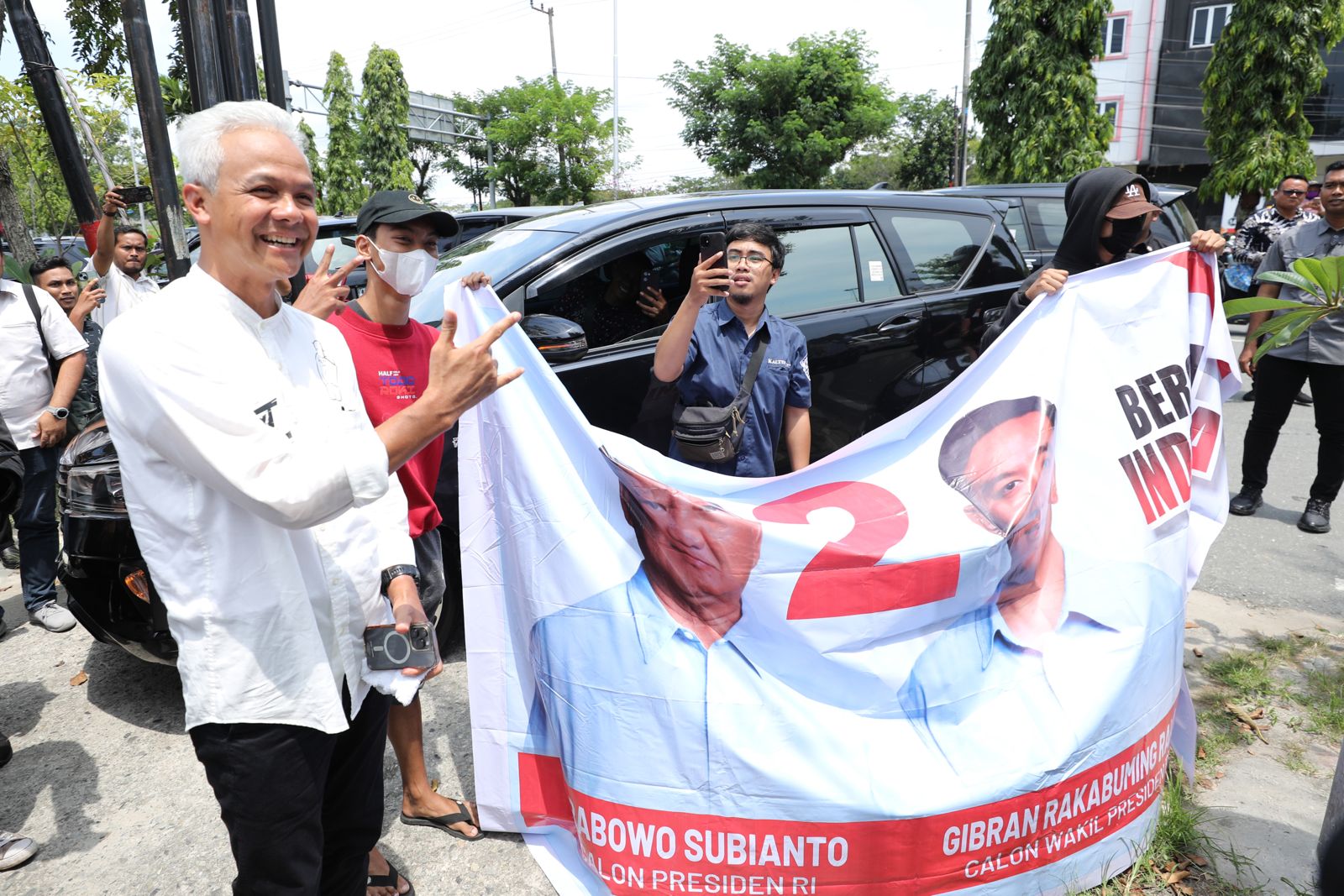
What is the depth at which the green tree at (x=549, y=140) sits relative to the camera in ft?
118

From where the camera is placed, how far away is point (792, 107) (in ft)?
111

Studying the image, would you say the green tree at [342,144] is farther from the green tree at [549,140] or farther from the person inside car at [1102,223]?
the person inside car at [1102,223]

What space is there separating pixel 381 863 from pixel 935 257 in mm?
3704

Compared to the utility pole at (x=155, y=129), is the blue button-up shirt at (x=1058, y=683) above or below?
below

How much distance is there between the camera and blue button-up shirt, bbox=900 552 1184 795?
1.98 metres

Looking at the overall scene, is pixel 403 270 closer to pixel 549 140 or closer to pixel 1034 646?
pixel 1034 646

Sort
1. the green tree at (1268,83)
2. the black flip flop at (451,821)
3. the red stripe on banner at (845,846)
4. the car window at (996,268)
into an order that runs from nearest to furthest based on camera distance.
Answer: the red stripe on banner at (845,846) → the black flip flop at (451,821) → the car window at (996,268) → the green tree at (1268,83)

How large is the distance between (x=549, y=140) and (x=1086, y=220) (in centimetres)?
3628

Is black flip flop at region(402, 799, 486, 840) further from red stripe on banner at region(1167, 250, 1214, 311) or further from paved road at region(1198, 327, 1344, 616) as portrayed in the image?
paved road at region(1198, 327, 1344, 616)

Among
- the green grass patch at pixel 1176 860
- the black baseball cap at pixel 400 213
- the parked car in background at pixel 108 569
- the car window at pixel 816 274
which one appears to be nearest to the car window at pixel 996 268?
the car window at pixel 816 274

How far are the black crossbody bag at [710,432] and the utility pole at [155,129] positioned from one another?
233cm

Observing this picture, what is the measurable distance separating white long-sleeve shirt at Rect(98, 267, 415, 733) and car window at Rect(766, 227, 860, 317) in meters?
2.65

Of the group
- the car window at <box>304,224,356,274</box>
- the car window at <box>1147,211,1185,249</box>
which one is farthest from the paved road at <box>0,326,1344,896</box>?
the car window at <box>304,224,356,274</box>

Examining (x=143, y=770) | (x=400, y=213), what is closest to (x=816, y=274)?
(x=400, y=213)
